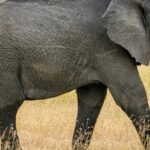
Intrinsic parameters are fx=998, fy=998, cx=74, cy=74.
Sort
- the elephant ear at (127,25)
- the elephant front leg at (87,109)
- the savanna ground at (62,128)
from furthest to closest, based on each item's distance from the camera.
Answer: the savanna ground at (62,128) → the elephant front leg at (87,109) → the elephant ear at (127,25)

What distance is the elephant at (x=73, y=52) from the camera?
11.1m

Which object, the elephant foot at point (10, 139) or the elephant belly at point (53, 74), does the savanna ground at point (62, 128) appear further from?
the elephant belly at point (53, 74)

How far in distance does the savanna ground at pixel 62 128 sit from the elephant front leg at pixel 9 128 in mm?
1226

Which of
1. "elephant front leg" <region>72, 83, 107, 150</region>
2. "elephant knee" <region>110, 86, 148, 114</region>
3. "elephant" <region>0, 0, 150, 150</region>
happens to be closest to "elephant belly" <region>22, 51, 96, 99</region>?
"elephant" <region>0, 0, 150, 150</region>

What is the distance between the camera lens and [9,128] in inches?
442

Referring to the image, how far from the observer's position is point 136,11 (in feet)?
36.4

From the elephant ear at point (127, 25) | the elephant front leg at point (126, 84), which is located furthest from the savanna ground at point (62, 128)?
the elephant ear at point (127, 25)

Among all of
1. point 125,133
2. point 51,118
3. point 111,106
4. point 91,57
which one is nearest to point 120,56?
point 91,57

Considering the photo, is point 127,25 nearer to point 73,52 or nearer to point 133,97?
point 73,52

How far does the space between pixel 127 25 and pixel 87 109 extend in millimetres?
1362

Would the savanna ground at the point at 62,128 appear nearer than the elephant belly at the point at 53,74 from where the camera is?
No

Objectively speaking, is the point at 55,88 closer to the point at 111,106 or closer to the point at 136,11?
the point at 136,11

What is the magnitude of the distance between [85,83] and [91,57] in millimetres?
316

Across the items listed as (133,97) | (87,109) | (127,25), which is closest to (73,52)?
(127,25)
